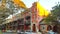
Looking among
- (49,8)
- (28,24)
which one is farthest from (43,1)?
(28,24)

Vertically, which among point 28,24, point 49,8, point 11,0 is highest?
point 11,0

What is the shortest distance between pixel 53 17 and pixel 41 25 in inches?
8.5

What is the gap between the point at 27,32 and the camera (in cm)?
194

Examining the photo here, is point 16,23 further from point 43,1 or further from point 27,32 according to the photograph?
point 43,1

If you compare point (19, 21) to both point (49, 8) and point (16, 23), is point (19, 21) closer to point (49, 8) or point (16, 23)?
point (16, 23)

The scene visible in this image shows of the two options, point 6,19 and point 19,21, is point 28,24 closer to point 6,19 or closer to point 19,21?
point 19,21

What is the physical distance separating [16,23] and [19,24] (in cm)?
5

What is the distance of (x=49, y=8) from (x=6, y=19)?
675mm

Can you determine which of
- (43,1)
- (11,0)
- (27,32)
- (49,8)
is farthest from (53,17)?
(11,0)

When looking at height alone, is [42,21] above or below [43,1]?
below

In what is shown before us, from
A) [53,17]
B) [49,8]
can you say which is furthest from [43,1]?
[53,17]

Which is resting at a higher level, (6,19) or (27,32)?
(6,19)

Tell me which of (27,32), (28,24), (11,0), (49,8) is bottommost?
(27,32)

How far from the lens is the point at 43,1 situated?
1.96 m
